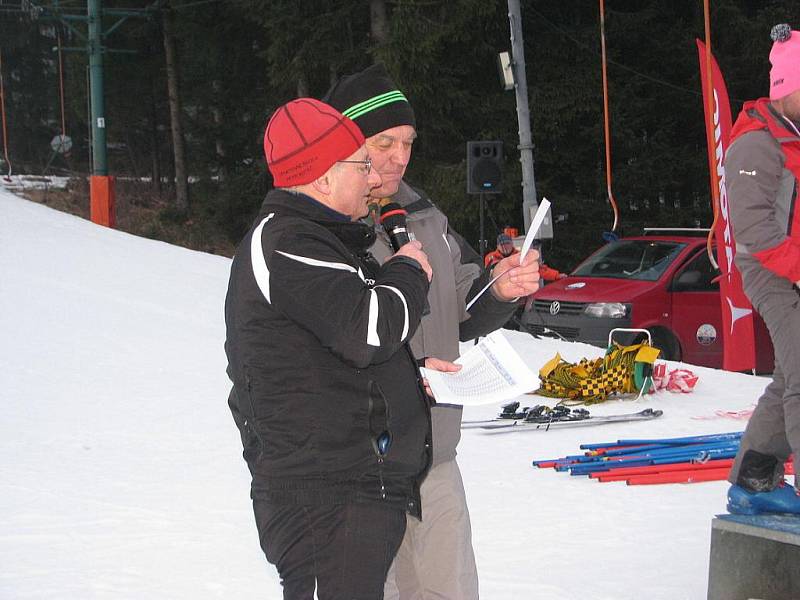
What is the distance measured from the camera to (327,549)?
79.2 inches

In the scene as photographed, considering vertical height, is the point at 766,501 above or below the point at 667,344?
above

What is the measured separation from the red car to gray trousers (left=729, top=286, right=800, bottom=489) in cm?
673

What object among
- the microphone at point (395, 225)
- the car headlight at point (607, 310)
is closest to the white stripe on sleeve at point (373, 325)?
the microphone at point (395, 225)

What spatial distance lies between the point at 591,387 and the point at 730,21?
14.5 m

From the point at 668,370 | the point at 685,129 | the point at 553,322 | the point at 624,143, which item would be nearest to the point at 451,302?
Result: the point at 668,370

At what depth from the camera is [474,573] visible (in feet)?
8.53

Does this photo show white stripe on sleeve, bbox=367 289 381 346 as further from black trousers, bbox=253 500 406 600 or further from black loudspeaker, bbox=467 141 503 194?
black loudspeaker, bbox=467 141 503 194

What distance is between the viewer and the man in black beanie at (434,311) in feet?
8.32

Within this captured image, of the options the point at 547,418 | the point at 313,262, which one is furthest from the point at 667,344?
the point at 313,262

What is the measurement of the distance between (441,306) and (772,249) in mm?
1247

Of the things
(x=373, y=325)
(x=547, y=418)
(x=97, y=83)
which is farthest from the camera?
(x=97, y=83)

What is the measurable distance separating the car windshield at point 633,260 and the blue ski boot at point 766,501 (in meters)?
7.39

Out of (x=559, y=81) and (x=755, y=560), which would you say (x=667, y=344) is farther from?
(x=559, y=81)

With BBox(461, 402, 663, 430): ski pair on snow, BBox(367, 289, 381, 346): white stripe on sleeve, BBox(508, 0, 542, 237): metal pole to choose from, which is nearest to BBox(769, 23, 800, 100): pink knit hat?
BBox(367, 289, 381, 346): white stripe on sleeve
